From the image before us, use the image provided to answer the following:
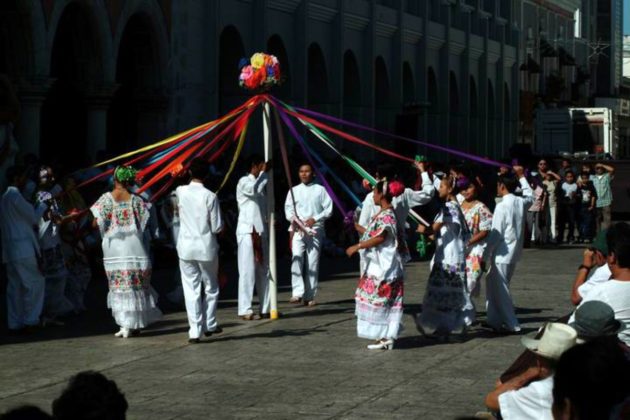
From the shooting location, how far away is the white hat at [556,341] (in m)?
6.49

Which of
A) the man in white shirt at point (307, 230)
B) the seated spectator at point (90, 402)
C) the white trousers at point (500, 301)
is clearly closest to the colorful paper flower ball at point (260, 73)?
the man in white shirt at point (307, 230)

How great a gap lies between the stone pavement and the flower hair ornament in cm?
147

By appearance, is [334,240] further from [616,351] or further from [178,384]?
[616,351]

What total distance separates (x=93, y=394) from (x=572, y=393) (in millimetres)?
1669

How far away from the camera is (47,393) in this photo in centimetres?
1088

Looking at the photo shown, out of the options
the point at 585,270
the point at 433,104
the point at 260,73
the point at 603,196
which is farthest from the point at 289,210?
the point at 433,104

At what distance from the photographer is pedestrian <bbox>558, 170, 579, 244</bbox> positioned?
100ft

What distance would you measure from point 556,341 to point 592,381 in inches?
49.8

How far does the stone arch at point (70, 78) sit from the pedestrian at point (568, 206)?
32.1ft

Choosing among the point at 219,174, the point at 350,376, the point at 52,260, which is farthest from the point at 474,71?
the point at 350,376

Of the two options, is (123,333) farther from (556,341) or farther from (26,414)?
(26,414)

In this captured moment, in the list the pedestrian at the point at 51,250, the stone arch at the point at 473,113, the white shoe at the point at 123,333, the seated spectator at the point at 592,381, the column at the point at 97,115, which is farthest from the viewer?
the stone arch at the point at 473,113

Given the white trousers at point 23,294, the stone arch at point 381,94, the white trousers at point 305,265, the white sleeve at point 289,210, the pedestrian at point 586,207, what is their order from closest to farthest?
the white trousers at point 23,294
the white trousers at point 305,265
the white sleeve at point 289,210
the pedestrian at point 586,207
the stone arch at point 381,94

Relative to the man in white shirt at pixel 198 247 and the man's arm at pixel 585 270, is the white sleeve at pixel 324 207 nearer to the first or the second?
the man in white shirt at pixel 198 247
